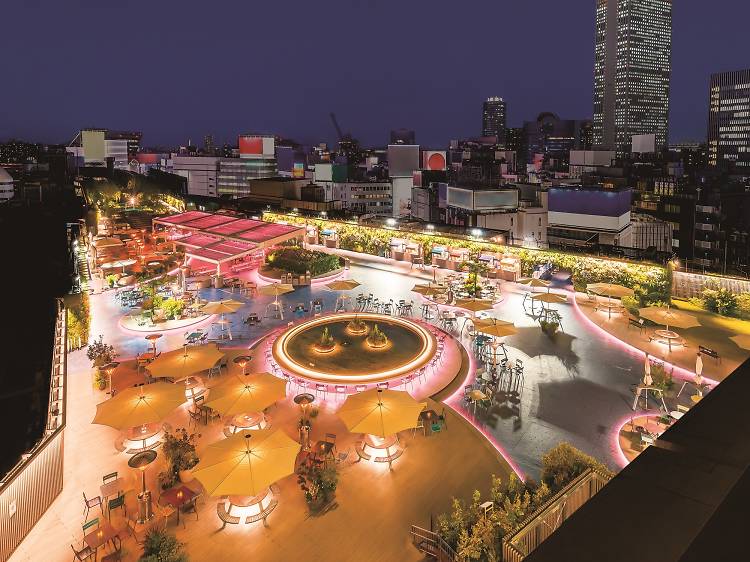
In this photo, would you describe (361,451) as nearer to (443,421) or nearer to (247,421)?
(443,421)

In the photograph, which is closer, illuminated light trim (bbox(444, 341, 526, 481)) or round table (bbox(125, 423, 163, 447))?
illuminated light trim (bbox(444, 341, 526, 481))

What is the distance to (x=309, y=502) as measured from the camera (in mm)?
9102

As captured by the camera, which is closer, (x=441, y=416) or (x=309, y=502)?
(x=309, y=502)

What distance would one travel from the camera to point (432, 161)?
10881cm

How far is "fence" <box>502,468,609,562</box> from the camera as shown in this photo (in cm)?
609

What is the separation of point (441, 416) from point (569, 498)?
196 inches

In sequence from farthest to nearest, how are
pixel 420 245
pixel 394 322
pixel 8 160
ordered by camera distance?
pixel 8 160, pixel 420 245, pixel 394 322

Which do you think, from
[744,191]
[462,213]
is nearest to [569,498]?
[462,213]

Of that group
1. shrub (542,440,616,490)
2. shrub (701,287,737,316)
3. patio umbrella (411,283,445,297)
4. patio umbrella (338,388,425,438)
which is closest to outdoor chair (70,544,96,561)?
patio umbrella (338,388,425,438)

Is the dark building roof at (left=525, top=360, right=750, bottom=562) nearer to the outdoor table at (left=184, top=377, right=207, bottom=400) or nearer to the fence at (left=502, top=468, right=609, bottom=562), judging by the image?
the fence at (left=502, top=468, right=609, bottom=562)

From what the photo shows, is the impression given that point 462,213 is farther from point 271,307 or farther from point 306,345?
point 306,345

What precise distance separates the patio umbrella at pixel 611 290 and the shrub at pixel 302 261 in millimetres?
12504

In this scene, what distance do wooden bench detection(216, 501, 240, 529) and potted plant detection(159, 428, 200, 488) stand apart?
950 millimetres

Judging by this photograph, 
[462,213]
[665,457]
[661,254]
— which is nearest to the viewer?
[665,457]
